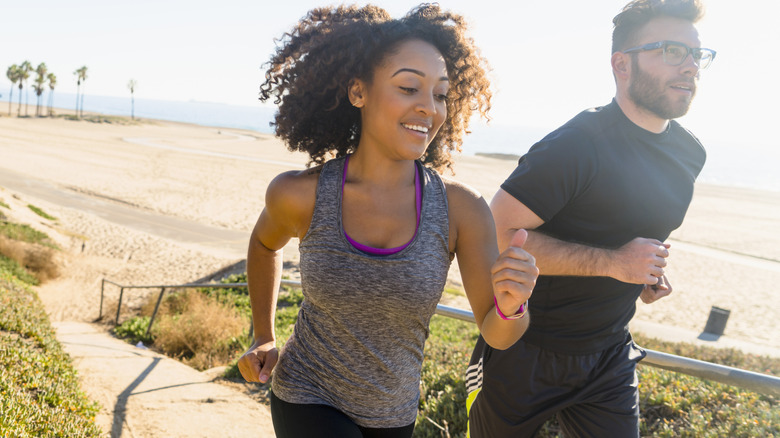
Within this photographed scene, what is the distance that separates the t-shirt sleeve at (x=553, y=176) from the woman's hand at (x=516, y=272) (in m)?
0.76

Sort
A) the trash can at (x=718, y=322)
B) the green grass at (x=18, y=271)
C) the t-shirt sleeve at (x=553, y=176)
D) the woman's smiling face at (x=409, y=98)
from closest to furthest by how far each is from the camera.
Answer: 1. the woman's smiling face at (x=409, y=98)
2. the t-shirt sleeve at (x=553, y=176)
3. the trash can at (x=718, y=322)
4. the green grass at (x=18, y=271)

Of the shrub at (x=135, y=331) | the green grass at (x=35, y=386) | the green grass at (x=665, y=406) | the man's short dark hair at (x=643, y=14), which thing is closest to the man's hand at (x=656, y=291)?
the man's short dark hair at (x=643, y=14)

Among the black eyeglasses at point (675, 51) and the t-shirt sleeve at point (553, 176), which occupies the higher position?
the black eyeglasses at point (675, 51)

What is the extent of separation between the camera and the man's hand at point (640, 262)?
95.1 inches

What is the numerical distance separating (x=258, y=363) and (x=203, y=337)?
7.12 metres

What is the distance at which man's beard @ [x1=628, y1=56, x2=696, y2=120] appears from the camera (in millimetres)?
2770

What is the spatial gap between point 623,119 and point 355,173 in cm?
128

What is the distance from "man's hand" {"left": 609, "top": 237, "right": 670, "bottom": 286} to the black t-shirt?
0.62 ft

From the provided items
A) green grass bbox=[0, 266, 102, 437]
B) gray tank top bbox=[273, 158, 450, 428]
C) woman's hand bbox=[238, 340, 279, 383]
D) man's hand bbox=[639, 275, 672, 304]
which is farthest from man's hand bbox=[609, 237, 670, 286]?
green grass bbox=[0, 266, 102, 437]

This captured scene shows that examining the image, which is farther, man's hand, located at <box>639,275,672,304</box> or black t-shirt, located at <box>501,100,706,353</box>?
man's hand, located at <box>639,275,672,304</box>

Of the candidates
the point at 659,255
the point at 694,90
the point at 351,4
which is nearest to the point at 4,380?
the point at 351,4

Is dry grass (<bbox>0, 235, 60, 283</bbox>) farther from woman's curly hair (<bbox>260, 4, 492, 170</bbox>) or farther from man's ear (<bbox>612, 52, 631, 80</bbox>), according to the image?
man's ear (<bbox>612, 52, 631, 80</bbox>)

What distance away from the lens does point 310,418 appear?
207 cm

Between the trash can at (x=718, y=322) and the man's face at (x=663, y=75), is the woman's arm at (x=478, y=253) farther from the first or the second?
the trash can at (x=718, y=322)
